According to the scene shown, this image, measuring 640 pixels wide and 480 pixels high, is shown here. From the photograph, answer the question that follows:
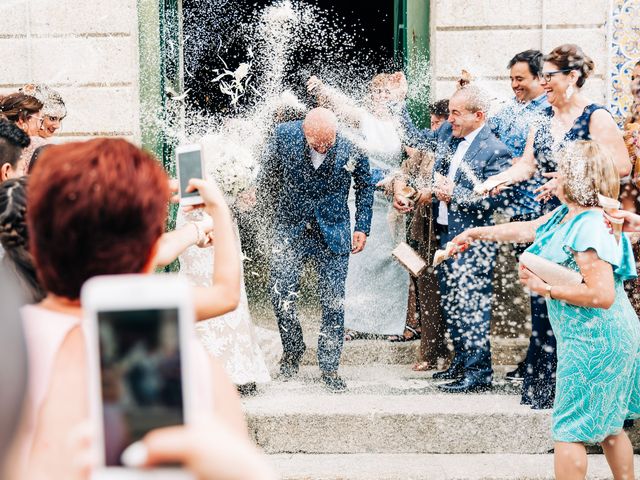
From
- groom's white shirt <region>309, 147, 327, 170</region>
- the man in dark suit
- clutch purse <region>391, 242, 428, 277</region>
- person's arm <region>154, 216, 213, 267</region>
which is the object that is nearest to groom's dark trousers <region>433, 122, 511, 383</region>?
the man in dark suit

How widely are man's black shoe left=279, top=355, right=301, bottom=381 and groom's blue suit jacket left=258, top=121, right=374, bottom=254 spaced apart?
2.66 ft

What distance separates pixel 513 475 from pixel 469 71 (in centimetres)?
309

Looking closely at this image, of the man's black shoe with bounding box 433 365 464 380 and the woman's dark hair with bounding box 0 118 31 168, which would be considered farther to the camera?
the man's black shoe with bounding box 433 365 464 380

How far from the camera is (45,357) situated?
5.10 feet

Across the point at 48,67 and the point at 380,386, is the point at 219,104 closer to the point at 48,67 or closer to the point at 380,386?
the point at 48,67

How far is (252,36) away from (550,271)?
543cm

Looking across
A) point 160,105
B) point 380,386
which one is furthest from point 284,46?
point 380,386

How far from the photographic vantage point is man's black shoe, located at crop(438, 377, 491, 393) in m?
5.64

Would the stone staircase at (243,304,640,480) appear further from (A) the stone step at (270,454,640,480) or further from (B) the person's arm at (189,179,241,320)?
(B) the person's arm at (189,179,241,320)

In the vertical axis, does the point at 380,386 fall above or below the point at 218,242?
below

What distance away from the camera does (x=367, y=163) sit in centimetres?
607

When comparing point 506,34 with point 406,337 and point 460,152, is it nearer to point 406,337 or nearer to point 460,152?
point 460,152

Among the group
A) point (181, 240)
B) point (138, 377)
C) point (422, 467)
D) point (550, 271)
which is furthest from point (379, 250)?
point (138, 377)

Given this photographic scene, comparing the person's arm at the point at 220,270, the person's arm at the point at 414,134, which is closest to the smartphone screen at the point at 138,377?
the person's arm at the point at 220,270
